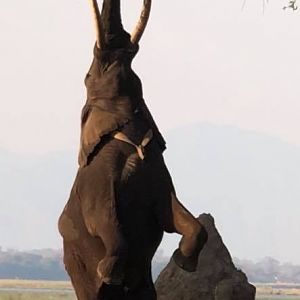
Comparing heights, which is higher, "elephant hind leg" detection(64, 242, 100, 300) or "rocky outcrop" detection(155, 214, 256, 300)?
"elephant hind leg" detection(64, 242, 100, 300)

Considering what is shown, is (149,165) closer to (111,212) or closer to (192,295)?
(111,212)

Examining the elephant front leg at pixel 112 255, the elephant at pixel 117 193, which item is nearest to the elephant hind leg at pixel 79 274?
the elephant at pixel 117 193

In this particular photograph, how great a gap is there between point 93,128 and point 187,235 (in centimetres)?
68

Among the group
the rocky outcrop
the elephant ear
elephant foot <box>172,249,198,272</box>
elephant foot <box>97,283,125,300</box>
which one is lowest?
the rocky outcrop

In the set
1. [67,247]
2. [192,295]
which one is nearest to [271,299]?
[192,295]

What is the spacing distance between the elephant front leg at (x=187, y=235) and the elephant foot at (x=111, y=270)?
31 centimetres

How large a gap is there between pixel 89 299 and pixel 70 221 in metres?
0.38

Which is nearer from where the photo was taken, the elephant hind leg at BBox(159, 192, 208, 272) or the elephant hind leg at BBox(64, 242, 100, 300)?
the elephant hind leg at BBox(159, 192, 208, 272)

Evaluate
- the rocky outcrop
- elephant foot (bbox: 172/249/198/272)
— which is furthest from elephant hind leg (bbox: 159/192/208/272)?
the rocky outcrop

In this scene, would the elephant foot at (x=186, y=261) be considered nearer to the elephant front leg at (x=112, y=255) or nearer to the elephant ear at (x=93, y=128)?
the elephant front leg at (x=112, y=255)

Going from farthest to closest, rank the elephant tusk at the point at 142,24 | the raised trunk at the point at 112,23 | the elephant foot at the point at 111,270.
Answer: the elephant tusk at the point at 142,24, the raised trunk at the point at 112,23, the elephant foot at the point at 111,270

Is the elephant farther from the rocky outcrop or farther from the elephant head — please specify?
the rocky outcrop

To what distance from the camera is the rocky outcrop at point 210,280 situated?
27.9 ft

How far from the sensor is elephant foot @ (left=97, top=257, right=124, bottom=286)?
Result: 16.1ft
